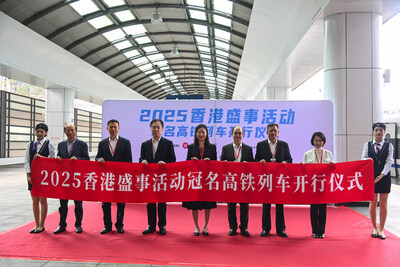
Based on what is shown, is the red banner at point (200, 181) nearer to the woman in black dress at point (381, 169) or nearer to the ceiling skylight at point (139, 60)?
the woman in black dress at point (381, 169)

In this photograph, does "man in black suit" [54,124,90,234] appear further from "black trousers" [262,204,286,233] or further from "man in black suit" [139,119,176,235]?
"black trousers" [262,204,286,233]

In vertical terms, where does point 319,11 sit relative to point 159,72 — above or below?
below

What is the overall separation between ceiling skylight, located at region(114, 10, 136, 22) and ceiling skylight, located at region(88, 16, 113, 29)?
1.65 ft

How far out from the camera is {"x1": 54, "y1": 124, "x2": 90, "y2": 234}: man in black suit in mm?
4516

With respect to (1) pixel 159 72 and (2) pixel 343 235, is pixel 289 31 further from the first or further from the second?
(1) pixel 159 72

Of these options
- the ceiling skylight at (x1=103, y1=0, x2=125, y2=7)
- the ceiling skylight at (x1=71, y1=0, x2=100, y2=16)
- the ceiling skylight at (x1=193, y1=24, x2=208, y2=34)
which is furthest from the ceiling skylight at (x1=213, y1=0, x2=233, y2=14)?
the ceiling skylight at (x1=71, y1=0, x2=100, y2=16)

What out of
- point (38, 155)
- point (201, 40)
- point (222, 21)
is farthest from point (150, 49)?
point (38, 155)

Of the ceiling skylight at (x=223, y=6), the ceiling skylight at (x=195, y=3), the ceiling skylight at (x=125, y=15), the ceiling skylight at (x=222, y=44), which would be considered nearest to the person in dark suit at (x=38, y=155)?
the ceiling skylight at (x=223, y=6)

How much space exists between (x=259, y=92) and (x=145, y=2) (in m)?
7.81

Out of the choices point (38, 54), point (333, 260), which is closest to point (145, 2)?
point (38, 54)

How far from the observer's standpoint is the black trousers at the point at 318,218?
171 inches

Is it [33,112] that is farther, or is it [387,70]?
[33,112]

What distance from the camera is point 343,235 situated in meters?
4.48

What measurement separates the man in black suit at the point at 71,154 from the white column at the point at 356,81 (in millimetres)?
5473
